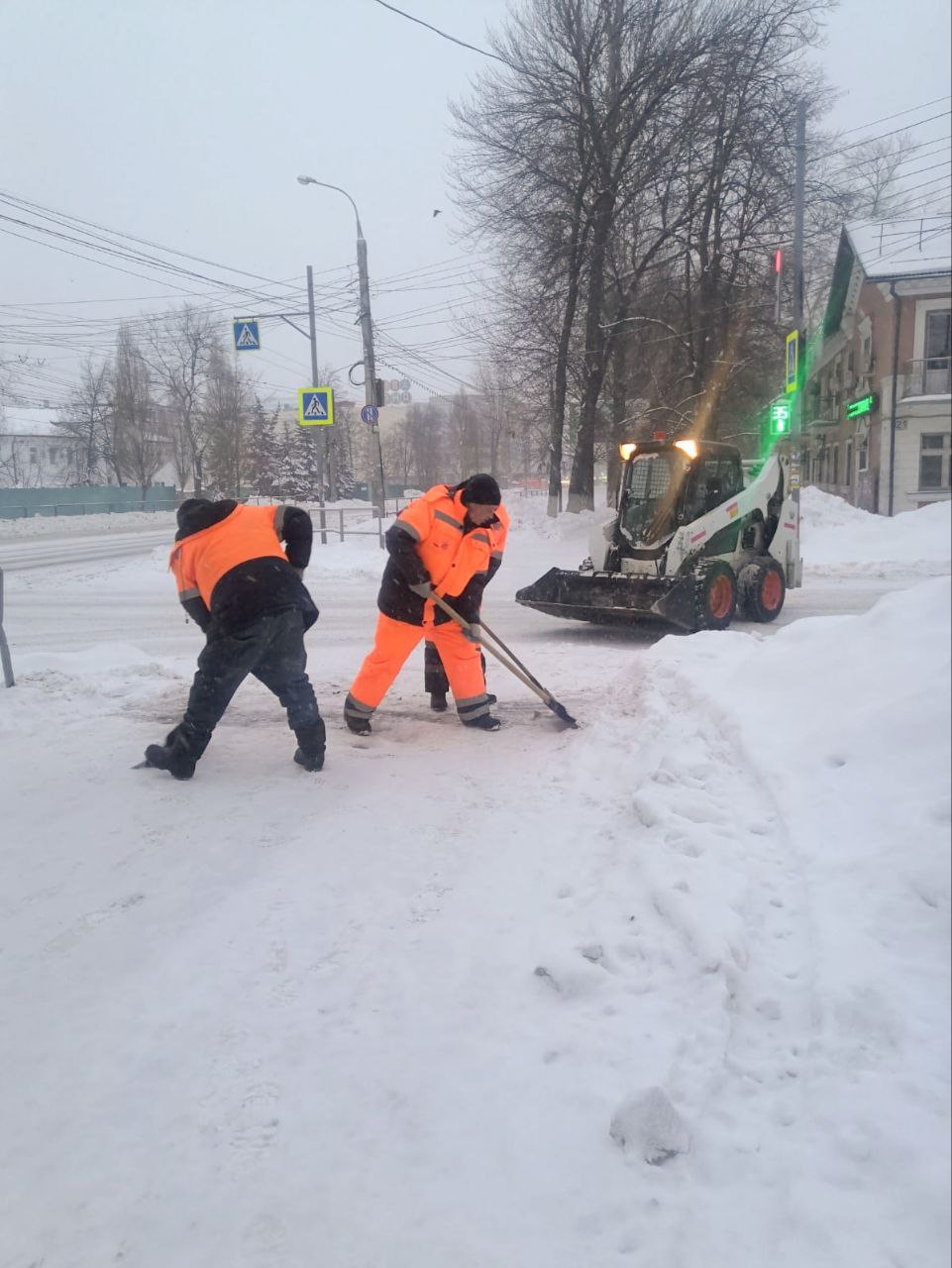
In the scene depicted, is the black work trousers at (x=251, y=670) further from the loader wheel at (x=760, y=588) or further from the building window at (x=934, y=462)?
the loader wheel at (x=760, y=588)

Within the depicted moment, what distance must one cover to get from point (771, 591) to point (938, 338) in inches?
323

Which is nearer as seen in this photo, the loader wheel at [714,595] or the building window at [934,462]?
the building window at [934,462]

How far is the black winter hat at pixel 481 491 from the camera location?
4918mm

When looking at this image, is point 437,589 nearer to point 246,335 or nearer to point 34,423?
point 246,335

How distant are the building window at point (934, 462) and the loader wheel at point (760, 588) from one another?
7.91m

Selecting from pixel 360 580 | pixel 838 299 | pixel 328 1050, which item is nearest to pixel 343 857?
pixel 328 1050

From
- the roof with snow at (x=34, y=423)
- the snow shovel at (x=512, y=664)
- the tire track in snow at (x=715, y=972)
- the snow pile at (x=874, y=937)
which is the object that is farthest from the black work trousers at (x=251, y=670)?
the roof with snow at (x=34, y=423)

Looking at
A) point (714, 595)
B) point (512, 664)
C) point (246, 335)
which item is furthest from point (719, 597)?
point (246, 335)

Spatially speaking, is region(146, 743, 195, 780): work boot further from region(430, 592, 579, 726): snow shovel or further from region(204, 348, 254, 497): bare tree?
region(204, 348, 254, 497): bare tree

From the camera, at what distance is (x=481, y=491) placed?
16.2ft

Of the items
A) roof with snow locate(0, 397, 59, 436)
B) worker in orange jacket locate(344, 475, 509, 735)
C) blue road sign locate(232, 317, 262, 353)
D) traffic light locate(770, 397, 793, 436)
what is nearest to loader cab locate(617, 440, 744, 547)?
traffic light locate(770, 397, 793, 436)

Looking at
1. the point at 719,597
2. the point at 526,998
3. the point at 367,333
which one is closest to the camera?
the point at 526,998

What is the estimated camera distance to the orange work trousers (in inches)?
197

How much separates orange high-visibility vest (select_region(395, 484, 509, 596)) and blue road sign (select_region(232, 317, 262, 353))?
13596 mm
